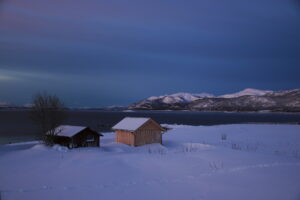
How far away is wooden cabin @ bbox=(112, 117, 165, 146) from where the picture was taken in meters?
28.7

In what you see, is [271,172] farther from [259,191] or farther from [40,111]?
[40,111]

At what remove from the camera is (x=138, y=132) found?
28.8m

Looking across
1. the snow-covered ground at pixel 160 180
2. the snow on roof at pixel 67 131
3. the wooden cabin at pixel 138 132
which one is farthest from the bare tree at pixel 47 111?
the snow-covered ground at pixel 160 180

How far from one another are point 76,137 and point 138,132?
24.6ft

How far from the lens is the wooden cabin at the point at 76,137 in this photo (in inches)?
1069

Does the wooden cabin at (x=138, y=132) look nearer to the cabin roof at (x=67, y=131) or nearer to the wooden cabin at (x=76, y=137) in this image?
the wooden cabin at (x=76, y=137)

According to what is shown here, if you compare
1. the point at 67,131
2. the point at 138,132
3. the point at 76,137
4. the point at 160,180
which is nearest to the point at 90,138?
the point at 76,137

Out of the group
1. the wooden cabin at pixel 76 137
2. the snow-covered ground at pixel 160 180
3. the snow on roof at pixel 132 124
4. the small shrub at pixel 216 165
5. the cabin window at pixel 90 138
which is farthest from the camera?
the snow on roof at pixel 132 124

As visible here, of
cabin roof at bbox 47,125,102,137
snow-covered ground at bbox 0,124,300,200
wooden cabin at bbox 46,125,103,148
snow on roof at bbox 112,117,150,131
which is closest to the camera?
snow-covered ground at bbox 0,124,300,200

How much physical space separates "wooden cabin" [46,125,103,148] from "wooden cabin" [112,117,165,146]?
3.54 metres

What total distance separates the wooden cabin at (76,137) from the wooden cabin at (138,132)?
3.54 m

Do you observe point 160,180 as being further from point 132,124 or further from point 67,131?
point 67,131

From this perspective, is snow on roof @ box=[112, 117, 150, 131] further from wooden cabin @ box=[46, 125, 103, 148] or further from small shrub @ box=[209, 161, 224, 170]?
small shrub @ box=[209, 161, 224, 170]

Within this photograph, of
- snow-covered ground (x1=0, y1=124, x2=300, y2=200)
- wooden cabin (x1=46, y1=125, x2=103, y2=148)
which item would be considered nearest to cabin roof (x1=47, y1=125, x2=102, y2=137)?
wooden cabin (x1=46, y1=125, x2=103, y2=148)
